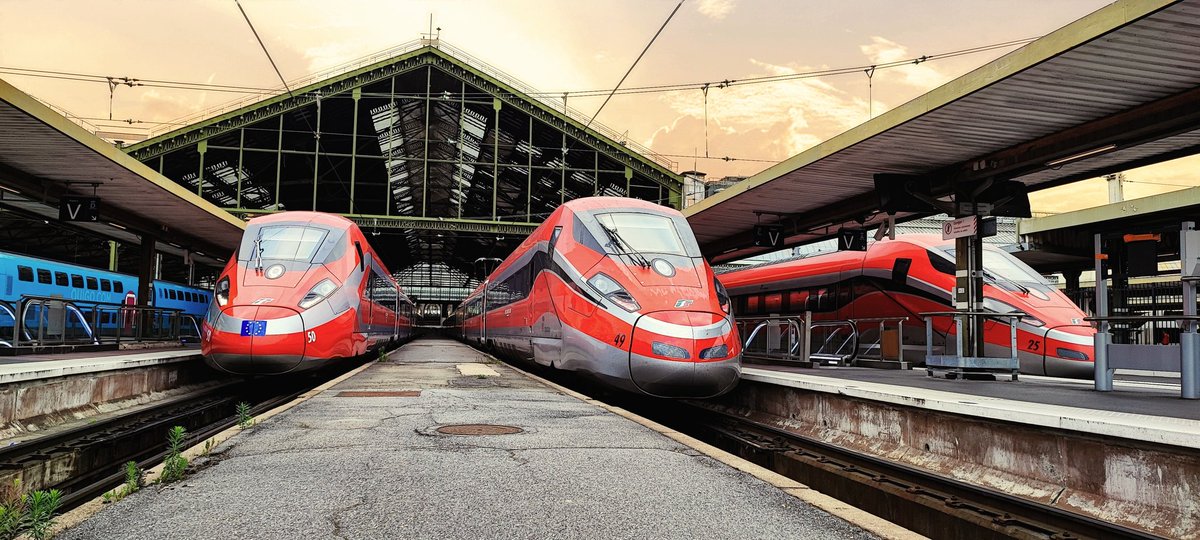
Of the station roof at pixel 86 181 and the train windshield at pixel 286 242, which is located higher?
the station roof at pixel 86 181

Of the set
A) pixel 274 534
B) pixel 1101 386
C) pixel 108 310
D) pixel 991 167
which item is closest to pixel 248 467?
pixel 274 534

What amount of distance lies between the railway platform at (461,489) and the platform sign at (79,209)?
11198 millimetres

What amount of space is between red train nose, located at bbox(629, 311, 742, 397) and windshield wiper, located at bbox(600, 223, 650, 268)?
1.20 m

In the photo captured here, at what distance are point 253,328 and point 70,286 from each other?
18762mm

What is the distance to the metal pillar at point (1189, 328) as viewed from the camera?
7.89 m

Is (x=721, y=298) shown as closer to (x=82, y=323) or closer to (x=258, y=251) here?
(x=258, y=251)

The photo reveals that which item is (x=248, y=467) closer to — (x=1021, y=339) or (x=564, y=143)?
(x=1021, y=339)

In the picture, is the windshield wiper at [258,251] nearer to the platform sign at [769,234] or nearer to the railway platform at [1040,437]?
the railway platform at [1040,437]

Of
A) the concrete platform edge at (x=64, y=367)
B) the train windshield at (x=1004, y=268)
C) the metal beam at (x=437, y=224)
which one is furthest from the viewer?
the metal beam at (x=437, y=224)

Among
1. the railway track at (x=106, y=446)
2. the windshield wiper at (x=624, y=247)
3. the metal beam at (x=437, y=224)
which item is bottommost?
the railway track at (x=106, y=446)

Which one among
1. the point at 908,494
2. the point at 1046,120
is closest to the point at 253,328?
the point at 908,494

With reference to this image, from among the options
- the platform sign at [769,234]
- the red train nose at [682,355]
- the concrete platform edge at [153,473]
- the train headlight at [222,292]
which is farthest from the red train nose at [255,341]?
the platform sign at [769,234]

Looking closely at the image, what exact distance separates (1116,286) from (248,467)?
455 inches

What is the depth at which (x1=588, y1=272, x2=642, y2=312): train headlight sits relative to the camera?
30.7 feet
